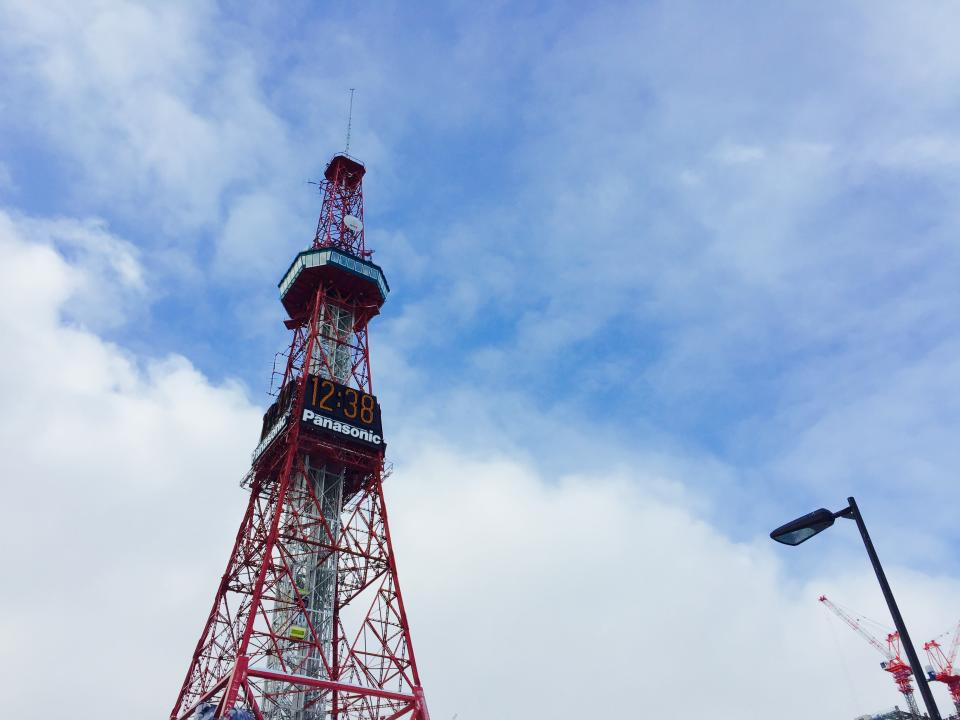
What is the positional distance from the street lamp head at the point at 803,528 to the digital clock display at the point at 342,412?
52.8m

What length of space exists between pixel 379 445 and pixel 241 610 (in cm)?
1697

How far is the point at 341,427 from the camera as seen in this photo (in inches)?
2603

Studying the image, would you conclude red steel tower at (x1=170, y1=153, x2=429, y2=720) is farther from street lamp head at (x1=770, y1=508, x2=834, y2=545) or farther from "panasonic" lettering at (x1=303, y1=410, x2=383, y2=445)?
street lamp head at (x1=770, y1=508, x2=834, y2=545)

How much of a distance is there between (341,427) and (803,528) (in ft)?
177

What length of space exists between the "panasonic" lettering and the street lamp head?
52871 millimetres

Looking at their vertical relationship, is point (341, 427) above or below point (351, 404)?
below

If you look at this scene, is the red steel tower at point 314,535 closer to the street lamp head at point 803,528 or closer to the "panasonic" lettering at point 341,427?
the "panasonic" lettering at point 341,427

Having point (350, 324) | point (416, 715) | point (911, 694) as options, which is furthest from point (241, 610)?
point (911, 694)

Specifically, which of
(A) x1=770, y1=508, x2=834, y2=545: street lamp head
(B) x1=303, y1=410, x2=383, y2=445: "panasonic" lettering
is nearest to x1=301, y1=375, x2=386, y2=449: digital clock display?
(B) x1=303, y1=410, x2=383, y2=445: "panasonic" lettering

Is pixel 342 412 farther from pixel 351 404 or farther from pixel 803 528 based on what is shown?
pixel 803 528

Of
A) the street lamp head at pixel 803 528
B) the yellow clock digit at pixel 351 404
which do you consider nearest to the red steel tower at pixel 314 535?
the yellow clock digit at pixel 351 404

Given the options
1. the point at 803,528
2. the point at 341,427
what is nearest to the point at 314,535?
the point at 341,427

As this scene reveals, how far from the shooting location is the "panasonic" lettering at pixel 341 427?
213 ft

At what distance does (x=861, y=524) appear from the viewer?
1573 centimetres
